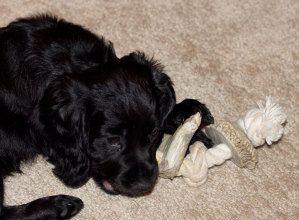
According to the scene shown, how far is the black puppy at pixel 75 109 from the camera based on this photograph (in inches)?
73.6

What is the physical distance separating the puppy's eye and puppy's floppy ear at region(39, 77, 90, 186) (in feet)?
0.36

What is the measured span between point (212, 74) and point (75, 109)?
977mm

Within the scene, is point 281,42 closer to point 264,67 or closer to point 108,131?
point 264,67

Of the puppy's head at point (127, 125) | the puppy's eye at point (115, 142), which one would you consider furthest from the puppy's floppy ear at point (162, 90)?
the puppy's eye at point (115, 142)

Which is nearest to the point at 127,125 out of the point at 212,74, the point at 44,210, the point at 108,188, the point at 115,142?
the point at 115,142

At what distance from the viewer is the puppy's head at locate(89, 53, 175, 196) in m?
1.85

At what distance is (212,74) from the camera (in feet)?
8.59

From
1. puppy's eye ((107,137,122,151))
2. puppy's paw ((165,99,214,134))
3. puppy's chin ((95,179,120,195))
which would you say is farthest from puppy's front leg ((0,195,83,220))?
puppy's paw ((165,99,214,134))

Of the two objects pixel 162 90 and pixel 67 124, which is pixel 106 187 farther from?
pixel 162 90

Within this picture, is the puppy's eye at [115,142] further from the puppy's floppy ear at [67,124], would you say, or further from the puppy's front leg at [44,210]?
the puppy's front leg at [44,210]

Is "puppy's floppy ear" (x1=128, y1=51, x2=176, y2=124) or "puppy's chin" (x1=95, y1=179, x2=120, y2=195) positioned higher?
"puppy's floppy ear" (x1=128, y1=51, x2=176, y2=124)

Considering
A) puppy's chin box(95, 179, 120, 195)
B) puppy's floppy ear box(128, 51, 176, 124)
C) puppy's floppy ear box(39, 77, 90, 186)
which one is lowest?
puppy's chin box(95, 179, 120, 195)

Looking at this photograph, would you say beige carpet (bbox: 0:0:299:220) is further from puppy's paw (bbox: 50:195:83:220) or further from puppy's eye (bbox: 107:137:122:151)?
puppy's eye (bbox: 107:137:122:151)

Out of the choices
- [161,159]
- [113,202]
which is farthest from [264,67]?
[113,202]
